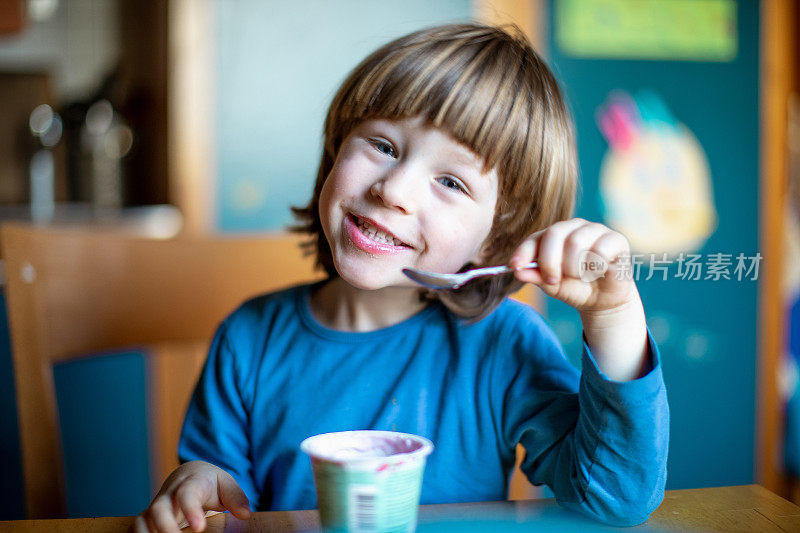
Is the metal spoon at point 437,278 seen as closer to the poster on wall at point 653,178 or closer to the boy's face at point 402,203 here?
the boy's face at point 402,203

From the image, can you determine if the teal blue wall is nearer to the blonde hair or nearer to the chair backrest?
the chair backrest

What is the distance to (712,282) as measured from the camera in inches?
85.7

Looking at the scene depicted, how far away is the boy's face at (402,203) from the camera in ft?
2.29

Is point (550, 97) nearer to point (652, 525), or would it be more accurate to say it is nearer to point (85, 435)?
point (652, 525)

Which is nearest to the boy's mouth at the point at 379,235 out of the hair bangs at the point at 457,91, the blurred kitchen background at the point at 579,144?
the hair bangs at the point at 457,91

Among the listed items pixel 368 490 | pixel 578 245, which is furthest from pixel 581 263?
pixel 368 490

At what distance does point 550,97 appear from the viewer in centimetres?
77

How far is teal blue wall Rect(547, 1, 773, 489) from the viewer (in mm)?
2113

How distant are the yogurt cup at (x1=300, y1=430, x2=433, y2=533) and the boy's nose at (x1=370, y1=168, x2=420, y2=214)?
24 cm

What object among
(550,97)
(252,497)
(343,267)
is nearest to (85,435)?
(252,497)

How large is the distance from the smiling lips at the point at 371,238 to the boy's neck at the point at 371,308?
13 cm

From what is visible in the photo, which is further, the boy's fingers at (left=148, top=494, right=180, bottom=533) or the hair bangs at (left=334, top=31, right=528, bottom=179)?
the hair bangs at (left=334, top=31, right=528, bottom=179)

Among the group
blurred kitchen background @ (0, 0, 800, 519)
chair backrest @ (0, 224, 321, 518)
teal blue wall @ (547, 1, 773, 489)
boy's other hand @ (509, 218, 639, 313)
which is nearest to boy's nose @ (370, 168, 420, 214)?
boy's other hand @ (509, 218, 639, 313)

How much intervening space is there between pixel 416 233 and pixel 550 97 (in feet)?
0.67
